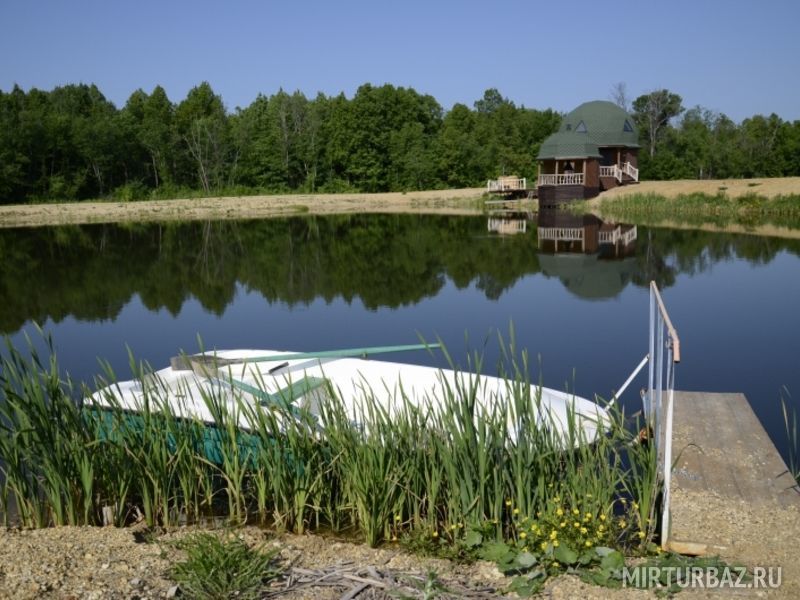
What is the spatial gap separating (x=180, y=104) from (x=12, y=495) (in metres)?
61.5

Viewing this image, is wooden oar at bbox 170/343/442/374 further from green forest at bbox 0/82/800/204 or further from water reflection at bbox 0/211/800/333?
green forest at bbox 0/82/800/204

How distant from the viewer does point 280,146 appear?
57.6 meters

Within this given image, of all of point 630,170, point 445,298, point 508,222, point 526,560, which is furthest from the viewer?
point 630,170

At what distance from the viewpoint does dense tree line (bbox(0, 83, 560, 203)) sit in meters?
54.1

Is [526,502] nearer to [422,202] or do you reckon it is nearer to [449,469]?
[449,469]

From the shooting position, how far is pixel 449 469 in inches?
167

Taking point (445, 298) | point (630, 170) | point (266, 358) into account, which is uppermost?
point (630, 170)

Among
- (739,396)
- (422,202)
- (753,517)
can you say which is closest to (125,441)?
(753,517)

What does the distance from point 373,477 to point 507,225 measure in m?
27.5

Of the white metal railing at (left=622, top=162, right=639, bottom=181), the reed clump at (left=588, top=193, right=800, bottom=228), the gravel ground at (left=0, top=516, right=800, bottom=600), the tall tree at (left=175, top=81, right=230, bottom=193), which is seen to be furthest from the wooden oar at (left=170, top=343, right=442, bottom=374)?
the tall tree at (left=175, top=81, right=230, bottom=193)

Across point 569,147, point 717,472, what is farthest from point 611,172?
point 717,472

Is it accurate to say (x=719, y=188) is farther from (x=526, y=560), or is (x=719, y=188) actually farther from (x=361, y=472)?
(x=526, y=560)

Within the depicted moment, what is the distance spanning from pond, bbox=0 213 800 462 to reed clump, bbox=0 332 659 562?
636 mm

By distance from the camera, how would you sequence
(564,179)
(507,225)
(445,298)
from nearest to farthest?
(445,298) < (507,225) < (564,179)
